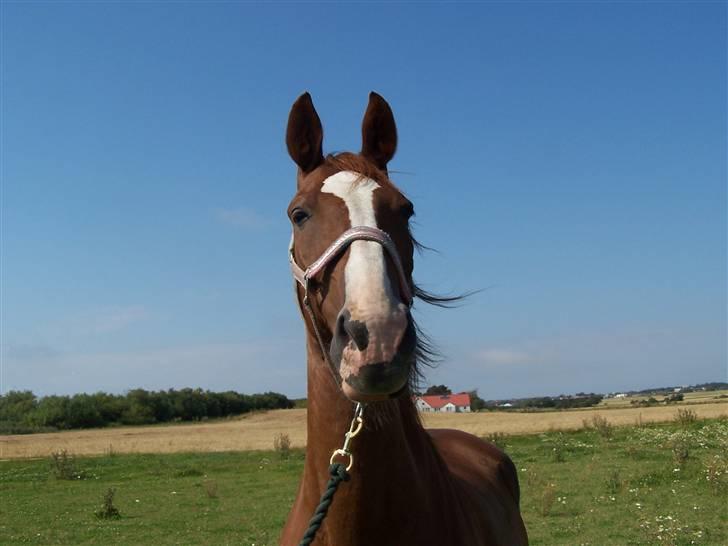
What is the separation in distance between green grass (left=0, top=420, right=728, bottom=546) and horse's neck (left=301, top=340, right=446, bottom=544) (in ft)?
26.9

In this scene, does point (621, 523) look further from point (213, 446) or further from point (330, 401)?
point (213, 446)

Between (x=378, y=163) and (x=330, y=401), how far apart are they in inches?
45.7

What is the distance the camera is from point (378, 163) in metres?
3.04

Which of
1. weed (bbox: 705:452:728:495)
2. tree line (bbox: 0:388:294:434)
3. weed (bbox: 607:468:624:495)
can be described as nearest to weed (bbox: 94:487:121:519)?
weed (bbox: 607:468:624:495)

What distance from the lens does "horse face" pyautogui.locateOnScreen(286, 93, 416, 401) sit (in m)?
1.93

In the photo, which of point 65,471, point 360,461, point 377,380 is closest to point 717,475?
point 360,461

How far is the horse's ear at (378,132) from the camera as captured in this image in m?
3.00

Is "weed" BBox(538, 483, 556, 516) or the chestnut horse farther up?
the chestnut horse

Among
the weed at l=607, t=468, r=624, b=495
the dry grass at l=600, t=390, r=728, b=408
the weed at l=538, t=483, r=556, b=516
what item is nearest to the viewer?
the weed at l=538, t=483, r=556, b=516

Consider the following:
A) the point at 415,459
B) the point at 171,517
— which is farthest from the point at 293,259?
the point at 171,517

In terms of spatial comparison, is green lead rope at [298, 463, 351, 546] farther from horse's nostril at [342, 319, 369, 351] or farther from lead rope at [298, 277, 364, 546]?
horse's nostril at [342, 319, 369, 351]

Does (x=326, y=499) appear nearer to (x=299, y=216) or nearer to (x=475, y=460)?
(x=299, y=216)

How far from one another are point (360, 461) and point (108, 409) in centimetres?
7668

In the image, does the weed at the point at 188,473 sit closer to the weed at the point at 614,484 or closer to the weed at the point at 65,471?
the weed at the point at 65,471
